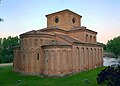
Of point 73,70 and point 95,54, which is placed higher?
point 95,54

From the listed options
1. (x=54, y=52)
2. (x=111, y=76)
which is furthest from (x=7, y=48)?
(x=111, y=76)

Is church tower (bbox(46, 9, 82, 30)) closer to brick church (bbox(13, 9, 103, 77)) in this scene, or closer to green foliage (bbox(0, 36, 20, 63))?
brick church (bbox(13, 9, 103, 77))

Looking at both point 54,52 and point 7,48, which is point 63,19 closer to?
point 54,52

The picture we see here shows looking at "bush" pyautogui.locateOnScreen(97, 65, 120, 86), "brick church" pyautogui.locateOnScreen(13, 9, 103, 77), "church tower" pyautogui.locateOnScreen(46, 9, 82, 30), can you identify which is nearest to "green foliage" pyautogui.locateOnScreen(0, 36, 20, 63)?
"brick church" pyautogui.locateOnScreen(13, 9, 103, 77)

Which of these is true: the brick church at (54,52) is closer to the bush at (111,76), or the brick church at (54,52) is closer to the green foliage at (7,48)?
the bush at (111,76)

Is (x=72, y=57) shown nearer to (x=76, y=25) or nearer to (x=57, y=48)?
(x=57, y=48)

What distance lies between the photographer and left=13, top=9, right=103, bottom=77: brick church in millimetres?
29156

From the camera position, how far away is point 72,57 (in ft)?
103

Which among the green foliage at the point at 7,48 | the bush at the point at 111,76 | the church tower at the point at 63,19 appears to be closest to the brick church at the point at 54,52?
the church tower at the point at 63,19

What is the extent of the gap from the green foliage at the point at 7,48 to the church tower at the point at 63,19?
37196 millimetres

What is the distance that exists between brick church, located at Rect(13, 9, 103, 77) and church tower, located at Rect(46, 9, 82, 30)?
0.22 m

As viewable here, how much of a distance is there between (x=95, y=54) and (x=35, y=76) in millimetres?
16783

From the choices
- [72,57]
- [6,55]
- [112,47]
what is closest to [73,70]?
[72,57]

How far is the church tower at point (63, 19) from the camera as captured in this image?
38594 mm
